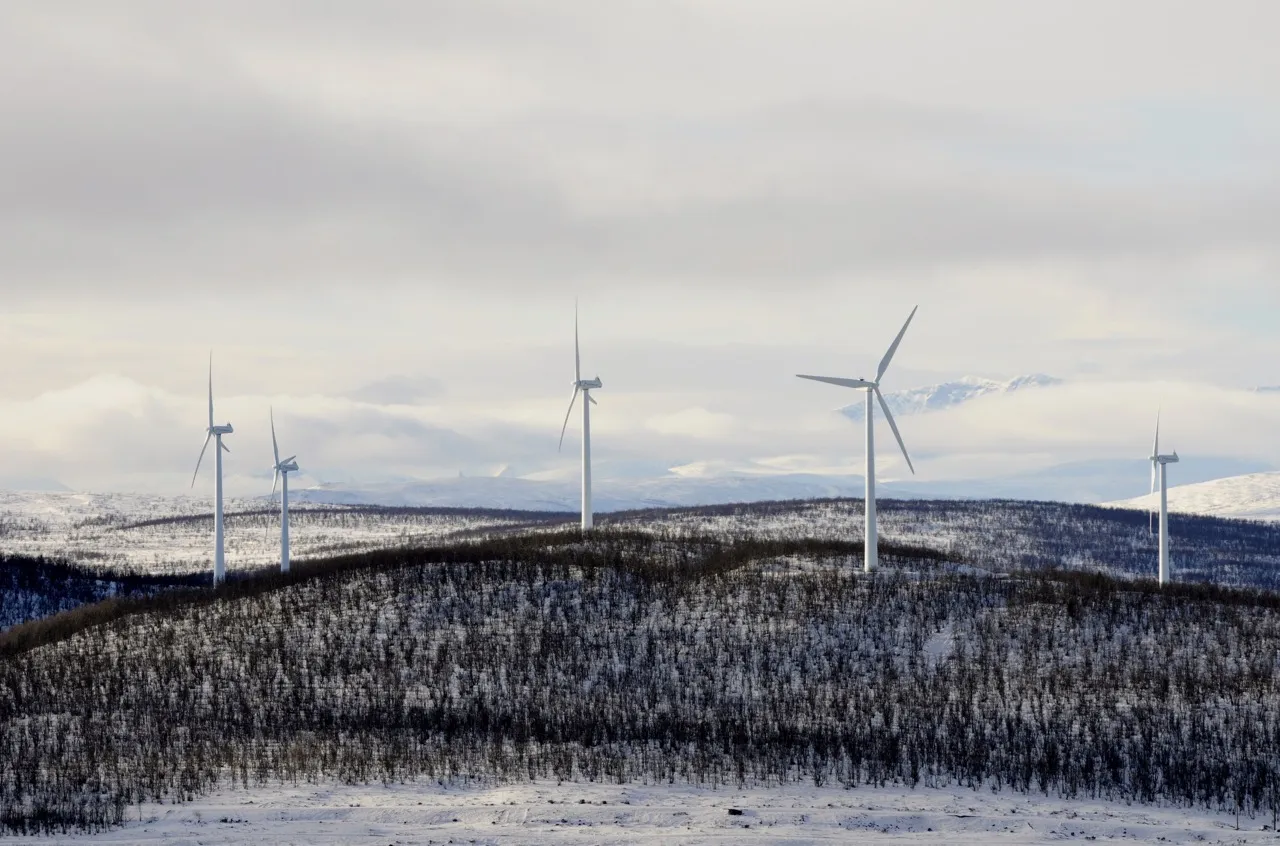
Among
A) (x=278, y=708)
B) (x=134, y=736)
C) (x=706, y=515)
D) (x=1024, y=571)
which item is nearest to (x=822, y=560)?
(x=1024, y=571)

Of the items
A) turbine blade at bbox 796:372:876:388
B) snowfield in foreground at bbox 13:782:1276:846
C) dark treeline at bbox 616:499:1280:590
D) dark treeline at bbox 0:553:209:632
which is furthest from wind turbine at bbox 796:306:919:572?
dark treeline at bbox 616:499:1280:590

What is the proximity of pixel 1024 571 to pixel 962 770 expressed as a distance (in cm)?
2995

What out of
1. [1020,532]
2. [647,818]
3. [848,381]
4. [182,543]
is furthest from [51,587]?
[1020,532]

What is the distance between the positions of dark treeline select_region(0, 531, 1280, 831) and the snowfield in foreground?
1361mm

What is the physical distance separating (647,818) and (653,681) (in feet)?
59.6

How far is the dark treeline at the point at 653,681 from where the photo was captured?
29812mm

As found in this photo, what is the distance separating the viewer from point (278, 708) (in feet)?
127

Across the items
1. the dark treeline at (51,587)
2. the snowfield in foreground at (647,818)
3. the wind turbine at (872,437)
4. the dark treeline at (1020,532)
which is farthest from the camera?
the dark treeline at (1020,532)

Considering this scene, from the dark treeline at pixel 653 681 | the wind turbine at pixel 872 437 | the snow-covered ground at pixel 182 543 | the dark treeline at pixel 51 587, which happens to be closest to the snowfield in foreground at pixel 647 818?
the dark treeline at pixel 653 681

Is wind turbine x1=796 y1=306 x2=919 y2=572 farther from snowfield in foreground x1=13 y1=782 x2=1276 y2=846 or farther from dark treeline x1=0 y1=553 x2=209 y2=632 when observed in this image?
dark treeline x1=0 y1=553 x2=209 y2=632

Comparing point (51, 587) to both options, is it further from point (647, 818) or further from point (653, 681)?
point (647, 818)

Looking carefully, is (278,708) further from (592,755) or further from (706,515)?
(706,515)

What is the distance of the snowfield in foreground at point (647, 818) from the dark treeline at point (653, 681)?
136cm

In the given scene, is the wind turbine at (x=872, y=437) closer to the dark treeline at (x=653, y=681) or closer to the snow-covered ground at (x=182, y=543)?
the dark treeline at (x=653, y=681)
